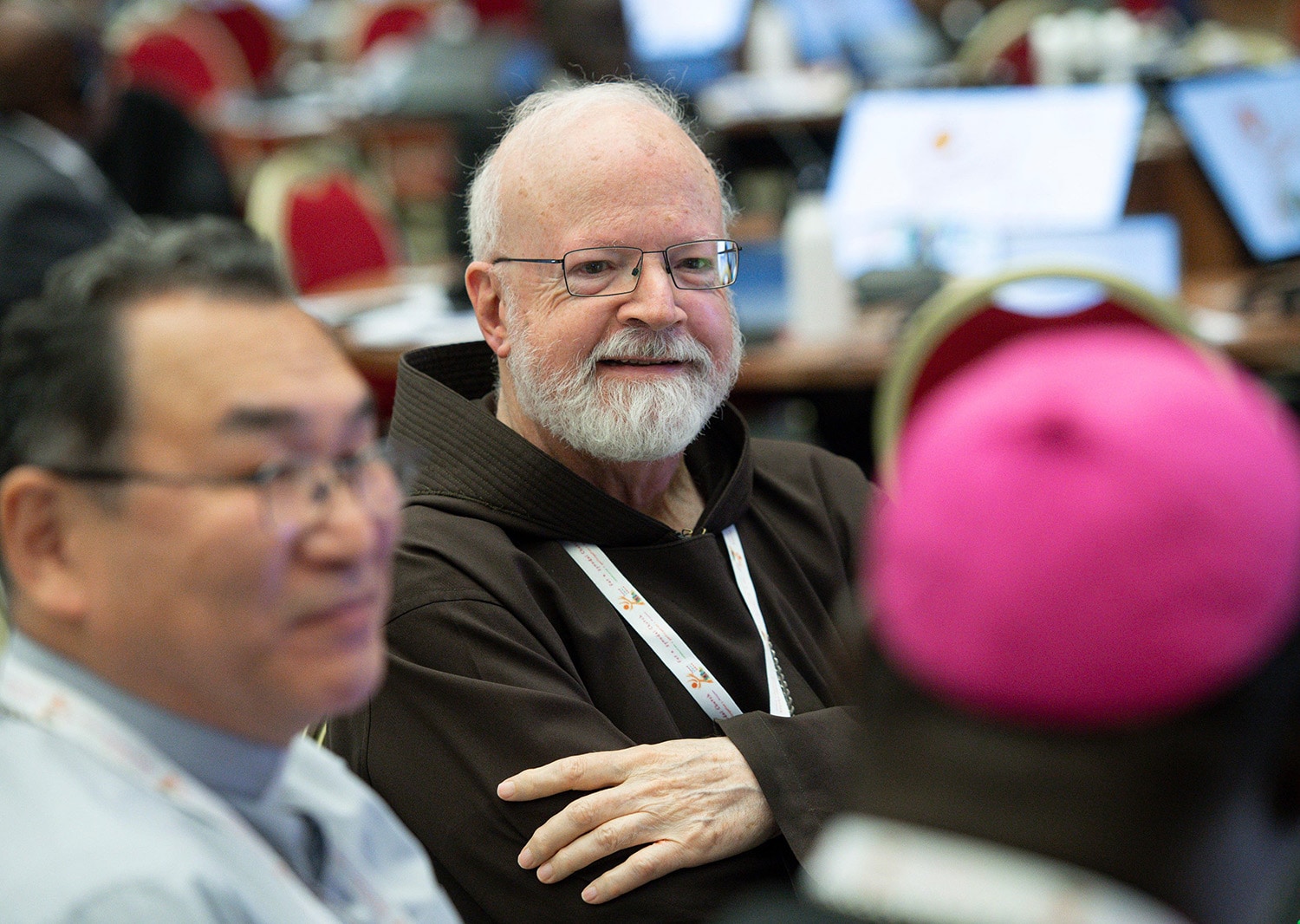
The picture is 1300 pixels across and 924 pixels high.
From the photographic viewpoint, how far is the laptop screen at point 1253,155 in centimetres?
364

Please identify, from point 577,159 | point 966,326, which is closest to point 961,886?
point 577,159

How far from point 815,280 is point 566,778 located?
2.30 meters

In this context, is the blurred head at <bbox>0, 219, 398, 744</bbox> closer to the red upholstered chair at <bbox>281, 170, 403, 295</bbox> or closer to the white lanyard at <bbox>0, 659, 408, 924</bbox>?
the white lanyard at <bbox>0, 659, 408, 924</bbox>

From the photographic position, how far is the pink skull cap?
0.57 meters

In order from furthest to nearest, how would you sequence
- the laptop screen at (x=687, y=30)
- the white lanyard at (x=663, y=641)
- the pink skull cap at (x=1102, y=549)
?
1. the laptop screen at (x=687, y=30)
2. the white lanyard at (x=663, y=641)
3. the pink skull cap at (x=1102, y=549)

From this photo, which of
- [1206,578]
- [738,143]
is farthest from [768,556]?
[738,143]

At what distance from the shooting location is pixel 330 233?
15.7 ft

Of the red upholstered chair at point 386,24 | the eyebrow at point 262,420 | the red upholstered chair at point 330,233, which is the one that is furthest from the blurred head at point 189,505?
the red upholstered chair at point 386,24

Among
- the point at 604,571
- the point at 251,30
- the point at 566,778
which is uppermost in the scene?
the point at 251,30

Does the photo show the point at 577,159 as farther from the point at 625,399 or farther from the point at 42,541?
the point at 42,541

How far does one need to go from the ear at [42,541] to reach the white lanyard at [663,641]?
0.90 metres

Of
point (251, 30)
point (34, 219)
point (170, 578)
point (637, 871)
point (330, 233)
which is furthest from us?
point (251, 30)

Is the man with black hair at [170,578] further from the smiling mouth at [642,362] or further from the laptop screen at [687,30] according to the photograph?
the laptop screen at [687,30]

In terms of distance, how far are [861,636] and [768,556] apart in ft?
4.27
